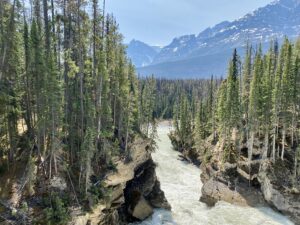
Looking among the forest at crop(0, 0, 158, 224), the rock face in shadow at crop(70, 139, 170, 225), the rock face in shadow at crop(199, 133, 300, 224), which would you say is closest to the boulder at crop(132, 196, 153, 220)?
the rock face in shadow at crop(70, 139, 170, 225)

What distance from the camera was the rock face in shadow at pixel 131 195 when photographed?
93.8ft

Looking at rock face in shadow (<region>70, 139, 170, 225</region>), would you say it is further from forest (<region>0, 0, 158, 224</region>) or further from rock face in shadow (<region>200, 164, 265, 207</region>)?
rock face in shadow (<region>200, 164, 265, 207</region>)

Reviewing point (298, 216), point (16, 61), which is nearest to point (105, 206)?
point (16, 61)

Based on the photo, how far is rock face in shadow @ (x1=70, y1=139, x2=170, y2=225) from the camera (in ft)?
93.8

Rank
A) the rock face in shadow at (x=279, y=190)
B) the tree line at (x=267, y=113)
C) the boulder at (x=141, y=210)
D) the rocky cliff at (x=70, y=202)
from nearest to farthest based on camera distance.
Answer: the rocky cliff at (x=70, y=202)
the boulder at (x=141, y=210)
the rock face in shadow at (x=279, y=190)
the tree line at (x=267, y=113)

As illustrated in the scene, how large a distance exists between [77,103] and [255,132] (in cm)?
2952

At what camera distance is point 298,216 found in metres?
38.0

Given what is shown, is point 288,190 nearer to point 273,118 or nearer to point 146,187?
point 273,118

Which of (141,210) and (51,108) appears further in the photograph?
(141,210)

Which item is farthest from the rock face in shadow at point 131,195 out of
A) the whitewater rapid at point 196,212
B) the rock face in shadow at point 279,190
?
the rock face in shadow at point 279,190

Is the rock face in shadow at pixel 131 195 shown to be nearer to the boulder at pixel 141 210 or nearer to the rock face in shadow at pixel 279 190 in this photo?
the boulder at pixel 141 210

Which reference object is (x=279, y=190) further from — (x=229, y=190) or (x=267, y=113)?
(x=267, y=113)

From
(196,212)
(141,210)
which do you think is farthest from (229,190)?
(141,210)

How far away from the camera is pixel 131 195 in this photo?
37562 mm
